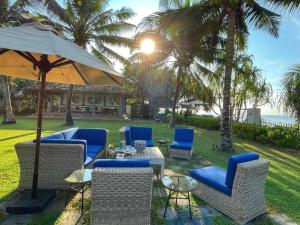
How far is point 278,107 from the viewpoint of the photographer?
13453mm

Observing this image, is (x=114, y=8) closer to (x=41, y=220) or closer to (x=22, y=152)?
(x=22, y=152)

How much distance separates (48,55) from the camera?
4559mm

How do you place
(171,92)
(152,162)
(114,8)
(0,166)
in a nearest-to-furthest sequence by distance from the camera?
(152,162), (0,166), (114,8), (171,92)

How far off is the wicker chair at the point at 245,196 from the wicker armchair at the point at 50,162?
2792 millimetres

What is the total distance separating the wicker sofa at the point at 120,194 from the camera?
3.44 m

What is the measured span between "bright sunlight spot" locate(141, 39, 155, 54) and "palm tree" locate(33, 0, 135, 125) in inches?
49.7

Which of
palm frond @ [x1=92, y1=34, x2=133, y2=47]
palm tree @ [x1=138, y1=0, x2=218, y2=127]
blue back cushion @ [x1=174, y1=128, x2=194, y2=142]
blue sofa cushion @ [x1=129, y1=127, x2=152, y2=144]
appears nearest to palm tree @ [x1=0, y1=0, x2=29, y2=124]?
palm frond @ [x1=92, y1=34, x2=133, y2=47]

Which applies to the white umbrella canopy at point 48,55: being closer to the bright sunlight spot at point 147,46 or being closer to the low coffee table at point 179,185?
the low coffee table at point 179,185

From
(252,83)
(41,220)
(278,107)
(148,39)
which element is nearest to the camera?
(41,220)

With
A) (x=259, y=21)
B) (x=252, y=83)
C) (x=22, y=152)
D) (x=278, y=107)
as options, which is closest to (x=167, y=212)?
(x=22, y=152)

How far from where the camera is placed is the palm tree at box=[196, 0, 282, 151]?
32.3ft

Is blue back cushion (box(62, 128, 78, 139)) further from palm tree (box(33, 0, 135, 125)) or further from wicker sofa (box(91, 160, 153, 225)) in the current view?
palm tree (box(33, 0, 135, 125))

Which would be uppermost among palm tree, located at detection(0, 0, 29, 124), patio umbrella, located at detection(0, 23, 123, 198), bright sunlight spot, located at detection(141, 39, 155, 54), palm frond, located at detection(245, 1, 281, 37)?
palm tree, located at detection(0, 0, 29, 124)

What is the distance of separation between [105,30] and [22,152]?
555 inches
